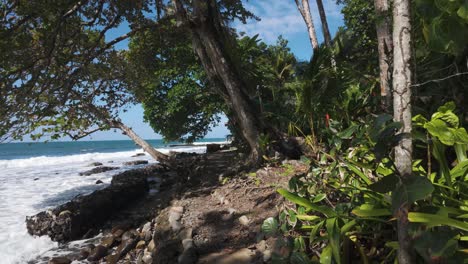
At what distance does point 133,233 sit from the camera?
5.53 metres

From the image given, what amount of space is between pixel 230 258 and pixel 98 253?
9.87 feet

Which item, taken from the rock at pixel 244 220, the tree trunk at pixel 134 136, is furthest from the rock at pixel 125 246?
the tree trunk at pixel 134 136

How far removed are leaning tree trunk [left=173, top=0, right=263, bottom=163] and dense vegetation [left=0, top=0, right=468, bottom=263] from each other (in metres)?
0.03

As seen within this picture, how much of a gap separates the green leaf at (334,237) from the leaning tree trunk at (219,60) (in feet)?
11.3

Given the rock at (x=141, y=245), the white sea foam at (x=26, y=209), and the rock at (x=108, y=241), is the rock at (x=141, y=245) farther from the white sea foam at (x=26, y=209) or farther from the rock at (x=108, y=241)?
the white sea foam at (x=26, y=209)

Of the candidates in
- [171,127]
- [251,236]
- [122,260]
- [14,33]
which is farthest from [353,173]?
[171,127]

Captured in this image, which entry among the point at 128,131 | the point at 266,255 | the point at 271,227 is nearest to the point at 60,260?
the point at 266,255

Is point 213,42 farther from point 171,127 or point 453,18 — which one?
point 171,127

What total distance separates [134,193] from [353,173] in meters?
6.84

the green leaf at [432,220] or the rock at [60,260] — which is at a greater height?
the green leaf at [432,220]

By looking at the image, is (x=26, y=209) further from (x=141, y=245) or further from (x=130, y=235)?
(x=141, y=245)

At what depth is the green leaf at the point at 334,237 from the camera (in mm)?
2041

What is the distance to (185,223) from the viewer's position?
13.4 ft

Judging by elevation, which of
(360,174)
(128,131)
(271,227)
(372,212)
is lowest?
(271,227)
